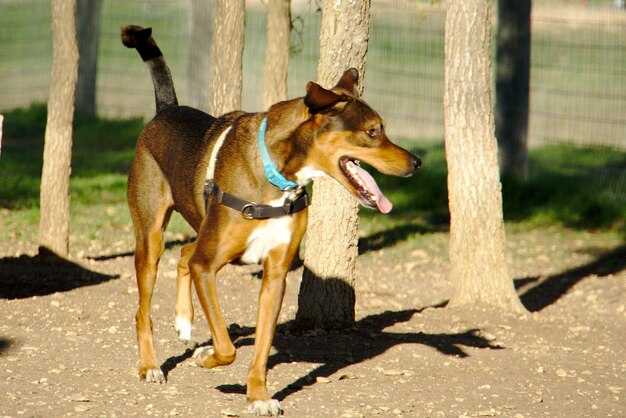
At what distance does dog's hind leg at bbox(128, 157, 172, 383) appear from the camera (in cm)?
611

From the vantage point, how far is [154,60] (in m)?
6.68

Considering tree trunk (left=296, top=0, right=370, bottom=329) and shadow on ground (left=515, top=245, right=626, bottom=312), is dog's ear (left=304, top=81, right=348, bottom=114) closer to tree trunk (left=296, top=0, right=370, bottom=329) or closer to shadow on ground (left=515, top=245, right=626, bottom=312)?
tree trunk (left=296, top=0, right=370, bottom=329)

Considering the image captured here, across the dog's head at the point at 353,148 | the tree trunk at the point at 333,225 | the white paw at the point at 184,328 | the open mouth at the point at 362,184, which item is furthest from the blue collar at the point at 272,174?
the tree trunk at the point at 333,225

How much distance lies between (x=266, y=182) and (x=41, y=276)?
410cm

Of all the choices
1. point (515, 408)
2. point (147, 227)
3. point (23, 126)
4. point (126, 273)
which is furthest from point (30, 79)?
point (515, 408)

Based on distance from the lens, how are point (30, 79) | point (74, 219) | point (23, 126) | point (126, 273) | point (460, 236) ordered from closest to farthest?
1. point (460, 236)
2. point (126, 273)
3. point (74, 219)
4. point (23, 126)
5. point (30, 79)

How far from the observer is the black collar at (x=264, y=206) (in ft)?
17.3

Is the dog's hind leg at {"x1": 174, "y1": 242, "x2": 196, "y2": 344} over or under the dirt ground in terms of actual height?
over

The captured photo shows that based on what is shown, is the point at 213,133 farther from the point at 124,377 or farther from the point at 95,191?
the point at 95,191

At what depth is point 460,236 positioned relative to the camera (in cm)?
823

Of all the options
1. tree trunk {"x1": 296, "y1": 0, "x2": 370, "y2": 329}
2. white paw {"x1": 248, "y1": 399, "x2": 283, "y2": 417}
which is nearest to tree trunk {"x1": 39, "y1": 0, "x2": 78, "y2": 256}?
tree trunk {"x1": 296, "y1": 0, "x2": 370, "y2": 329}

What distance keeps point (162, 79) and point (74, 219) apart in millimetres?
5037

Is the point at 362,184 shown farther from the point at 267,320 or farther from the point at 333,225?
the point at 333,225

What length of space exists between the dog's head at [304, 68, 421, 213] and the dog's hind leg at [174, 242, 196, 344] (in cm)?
146
